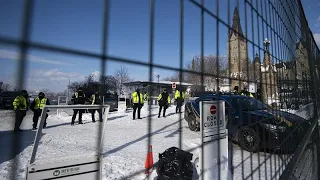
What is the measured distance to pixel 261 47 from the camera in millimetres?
2160

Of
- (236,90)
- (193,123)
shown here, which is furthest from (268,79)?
(193,123)

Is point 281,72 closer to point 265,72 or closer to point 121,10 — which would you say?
point 265,72

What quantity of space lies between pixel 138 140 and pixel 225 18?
5.35m

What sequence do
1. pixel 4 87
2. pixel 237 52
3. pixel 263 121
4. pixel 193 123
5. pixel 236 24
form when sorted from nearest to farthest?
1. pixel 4 87
2. pixel 236 24
3. pixel 237 52
4. pixel 263 121
5. pixel 193 123

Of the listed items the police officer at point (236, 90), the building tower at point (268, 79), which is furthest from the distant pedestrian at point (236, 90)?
the building tower at point (268, 79)

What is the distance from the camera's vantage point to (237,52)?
6.15ft

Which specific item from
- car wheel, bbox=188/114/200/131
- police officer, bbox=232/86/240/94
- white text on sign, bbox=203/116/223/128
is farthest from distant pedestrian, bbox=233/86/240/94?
car wheel, bbox=188/114/200/131

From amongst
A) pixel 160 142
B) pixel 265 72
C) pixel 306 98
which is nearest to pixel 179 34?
pixel 265 72

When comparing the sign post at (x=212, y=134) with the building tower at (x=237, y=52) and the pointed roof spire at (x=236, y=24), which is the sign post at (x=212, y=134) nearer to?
the building tower at (x=237, y=52)

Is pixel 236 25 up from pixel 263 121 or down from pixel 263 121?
up

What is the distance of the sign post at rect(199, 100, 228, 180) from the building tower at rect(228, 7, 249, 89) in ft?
0.84

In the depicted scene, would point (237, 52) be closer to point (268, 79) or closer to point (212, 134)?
point (212, 134)

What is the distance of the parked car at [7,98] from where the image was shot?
1.49ft

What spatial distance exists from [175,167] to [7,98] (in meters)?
2.57
